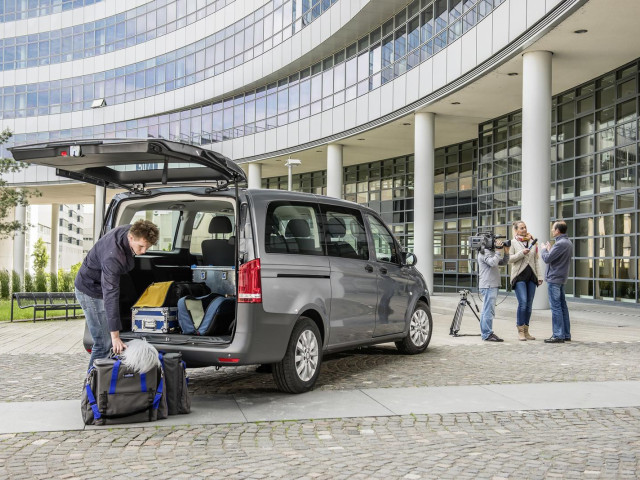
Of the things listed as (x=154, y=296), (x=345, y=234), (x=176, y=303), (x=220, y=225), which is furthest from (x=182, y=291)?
(x=345, y=234)

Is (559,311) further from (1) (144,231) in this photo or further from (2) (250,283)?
(1) (144,231)

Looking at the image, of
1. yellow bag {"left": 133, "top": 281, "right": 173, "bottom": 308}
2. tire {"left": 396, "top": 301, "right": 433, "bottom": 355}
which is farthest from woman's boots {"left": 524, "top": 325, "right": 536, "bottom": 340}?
yellow bag {"left": 133, "top": 281, "right": 173, "bottom": 308}

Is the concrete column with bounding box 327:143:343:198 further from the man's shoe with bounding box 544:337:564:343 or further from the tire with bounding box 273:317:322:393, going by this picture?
the tire with bounding box 273:317:322:393

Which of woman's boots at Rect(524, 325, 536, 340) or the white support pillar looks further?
the white support pillar

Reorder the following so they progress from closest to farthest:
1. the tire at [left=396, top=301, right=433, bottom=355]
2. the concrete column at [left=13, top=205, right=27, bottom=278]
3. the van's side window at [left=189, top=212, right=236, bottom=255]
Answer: the van's side window at [left=189, top=212, right=236, bottom=255]
the tire at [left=396, top=301, right=433, bottom=355]
the concrete column at [left=13, top=205, right=27, bottom=278]

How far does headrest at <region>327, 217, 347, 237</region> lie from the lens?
7852 mm

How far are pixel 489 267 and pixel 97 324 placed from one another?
22.4 ft

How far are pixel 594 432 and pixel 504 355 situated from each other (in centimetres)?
432

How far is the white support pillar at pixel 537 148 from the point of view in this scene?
17750 mm

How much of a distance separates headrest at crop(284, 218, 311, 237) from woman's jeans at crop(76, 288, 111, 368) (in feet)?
6.08

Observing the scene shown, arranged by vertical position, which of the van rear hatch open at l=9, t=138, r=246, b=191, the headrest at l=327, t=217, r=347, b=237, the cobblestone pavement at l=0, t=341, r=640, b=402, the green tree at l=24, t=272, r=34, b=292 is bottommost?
the cobblestone pavement at l=0, t=341, r=640, b=402

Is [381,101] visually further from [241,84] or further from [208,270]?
[208,270]

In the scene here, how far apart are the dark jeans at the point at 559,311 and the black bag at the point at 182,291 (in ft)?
20.2

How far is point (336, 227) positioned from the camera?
7977mm
